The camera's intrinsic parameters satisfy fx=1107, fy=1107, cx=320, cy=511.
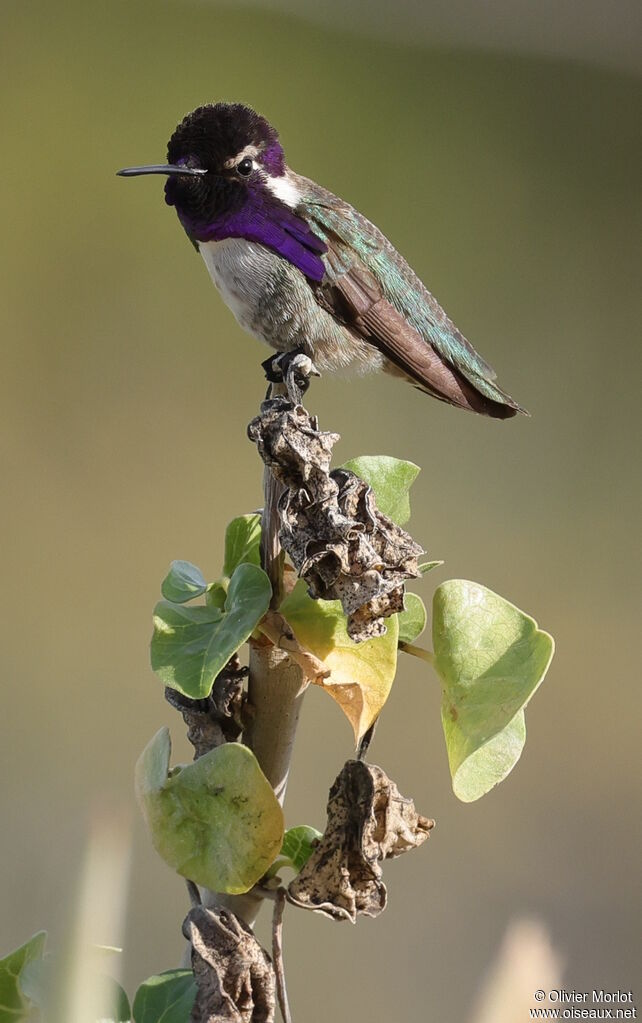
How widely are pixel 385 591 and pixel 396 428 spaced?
1113mm

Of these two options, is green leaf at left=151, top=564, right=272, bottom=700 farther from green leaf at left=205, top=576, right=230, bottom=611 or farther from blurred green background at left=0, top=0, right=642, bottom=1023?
blurred green background at left=0, top=0, right=642, bottom=1023

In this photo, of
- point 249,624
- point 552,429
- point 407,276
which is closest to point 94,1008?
point 249,624

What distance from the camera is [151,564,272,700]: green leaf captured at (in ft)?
1.31

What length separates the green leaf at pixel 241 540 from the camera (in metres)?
0.48

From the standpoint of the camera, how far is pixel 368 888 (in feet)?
1.38

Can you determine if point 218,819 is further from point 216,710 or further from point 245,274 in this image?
point 245,274

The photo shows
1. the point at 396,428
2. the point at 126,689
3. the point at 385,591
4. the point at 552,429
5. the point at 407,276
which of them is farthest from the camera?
the point at 552,429

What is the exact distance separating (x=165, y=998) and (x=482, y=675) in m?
0.18

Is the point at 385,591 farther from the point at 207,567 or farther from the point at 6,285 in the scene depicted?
the point at 6,285

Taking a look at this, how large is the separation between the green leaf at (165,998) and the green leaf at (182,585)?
0.15 m

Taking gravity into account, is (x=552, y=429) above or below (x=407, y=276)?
above

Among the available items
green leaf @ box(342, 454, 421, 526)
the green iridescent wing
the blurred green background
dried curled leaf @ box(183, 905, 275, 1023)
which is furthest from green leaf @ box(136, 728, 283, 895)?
the blurred green background

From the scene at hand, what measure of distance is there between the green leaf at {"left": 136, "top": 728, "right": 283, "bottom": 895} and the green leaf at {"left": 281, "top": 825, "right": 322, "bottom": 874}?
0.13 ft

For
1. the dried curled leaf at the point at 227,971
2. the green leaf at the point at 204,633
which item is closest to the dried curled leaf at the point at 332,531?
the green leaf at the point at 204,633
